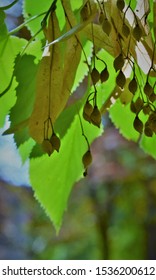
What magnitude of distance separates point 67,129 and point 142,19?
0.13 metres

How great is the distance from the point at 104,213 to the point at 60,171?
2.05ft

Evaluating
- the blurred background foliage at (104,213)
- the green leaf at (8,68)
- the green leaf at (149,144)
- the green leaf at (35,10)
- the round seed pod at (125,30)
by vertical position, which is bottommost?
the blurred background foliage at (104,213)

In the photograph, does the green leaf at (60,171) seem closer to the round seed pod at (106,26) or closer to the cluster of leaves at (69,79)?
the cluster of leaves at (69,79)

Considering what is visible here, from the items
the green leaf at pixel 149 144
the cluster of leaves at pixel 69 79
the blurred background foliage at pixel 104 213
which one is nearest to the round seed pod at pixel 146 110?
the cluster of leaves at pixel 69 79

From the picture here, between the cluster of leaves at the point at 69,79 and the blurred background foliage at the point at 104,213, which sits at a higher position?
the cluster of leaves at the point at 69,79

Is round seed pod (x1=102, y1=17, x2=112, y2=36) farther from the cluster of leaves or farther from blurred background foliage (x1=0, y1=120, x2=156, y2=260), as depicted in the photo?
blurred background foliage (x1=0, y1=120, x2=156, y2=260)

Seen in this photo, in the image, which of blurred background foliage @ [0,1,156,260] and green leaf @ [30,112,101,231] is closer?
green leaf @ [30,112,101,231]

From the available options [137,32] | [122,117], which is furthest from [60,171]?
[137,32]

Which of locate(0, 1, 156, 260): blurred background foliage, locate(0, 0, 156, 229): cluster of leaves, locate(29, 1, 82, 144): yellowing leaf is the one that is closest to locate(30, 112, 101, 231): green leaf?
locate(0, 0, 156, 229): cluster of leaves

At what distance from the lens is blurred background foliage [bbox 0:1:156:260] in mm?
939

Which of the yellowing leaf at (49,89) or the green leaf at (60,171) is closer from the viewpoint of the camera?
the yellowing leaf at (49,89)

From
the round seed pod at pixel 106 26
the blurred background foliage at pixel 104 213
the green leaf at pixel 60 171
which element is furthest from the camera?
the blurred background foliage at pixel 104 213

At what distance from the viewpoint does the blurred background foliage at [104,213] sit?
939 millimetres
